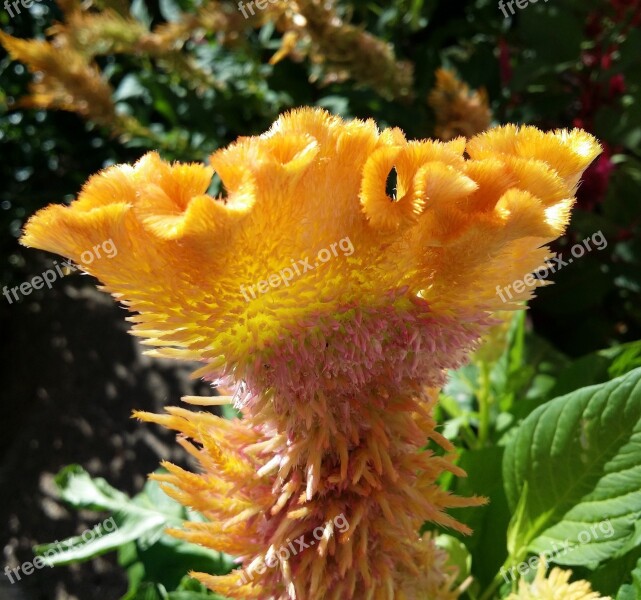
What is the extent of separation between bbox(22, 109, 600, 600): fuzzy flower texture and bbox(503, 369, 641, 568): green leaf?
294 millimetres

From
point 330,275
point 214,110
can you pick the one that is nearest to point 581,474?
point 330,275

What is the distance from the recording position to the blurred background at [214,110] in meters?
1.36

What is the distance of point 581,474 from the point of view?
776mm

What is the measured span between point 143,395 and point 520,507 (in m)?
1.95

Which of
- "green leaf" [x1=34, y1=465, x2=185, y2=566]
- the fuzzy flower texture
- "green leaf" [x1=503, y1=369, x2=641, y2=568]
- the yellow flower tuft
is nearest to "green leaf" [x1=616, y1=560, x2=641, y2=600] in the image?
"green leaf" [x1=503, y1=369, x2=641, y2=568]

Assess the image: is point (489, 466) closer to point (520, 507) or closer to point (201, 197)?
point (520, 507)

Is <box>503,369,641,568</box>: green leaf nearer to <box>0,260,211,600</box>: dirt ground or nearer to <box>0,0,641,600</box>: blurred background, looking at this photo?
<box>0,0,641,600</box>: blurred background

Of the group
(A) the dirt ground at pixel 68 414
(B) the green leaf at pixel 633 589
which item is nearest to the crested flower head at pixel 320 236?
(B) the green leaf at pixel 633 589

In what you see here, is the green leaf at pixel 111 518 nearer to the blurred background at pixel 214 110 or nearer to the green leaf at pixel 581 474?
the green leaf at pixel 581 474

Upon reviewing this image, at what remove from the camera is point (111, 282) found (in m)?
0.43

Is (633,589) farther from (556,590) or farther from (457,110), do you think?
(457,110)

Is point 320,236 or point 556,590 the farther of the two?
point 556,590

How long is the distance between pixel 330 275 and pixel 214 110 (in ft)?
4.96

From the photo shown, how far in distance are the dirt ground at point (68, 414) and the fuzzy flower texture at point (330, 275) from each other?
1.72 metres
